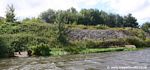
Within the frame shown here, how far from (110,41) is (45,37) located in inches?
690

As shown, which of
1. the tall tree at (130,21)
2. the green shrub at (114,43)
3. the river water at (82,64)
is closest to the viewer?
the river water at (82,64)

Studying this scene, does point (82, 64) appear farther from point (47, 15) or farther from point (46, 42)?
point (47, 15)

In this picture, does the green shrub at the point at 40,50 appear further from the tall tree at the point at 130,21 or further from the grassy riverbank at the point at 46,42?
the tall tree at the point at 130,21

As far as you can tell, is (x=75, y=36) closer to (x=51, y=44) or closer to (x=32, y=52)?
(x=51, y=44)

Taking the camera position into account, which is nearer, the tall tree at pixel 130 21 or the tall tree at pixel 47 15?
the tall tree at pixel 47 15

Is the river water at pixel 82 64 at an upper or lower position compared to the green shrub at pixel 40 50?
lower

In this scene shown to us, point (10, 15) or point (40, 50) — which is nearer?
point (40, 50)

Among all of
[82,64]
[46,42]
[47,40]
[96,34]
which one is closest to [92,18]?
[96,34]

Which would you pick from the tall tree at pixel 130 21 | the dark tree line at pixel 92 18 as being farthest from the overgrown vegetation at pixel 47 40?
the tall tree at pixel 130 21

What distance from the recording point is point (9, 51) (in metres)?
53.0

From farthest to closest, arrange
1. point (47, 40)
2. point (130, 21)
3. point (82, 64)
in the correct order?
point (130, 21)
point (47, 40)
point (82, 64)

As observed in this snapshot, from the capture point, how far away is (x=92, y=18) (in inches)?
5418

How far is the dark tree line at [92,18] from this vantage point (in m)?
132

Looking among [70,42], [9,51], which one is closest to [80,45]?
[70,42]
